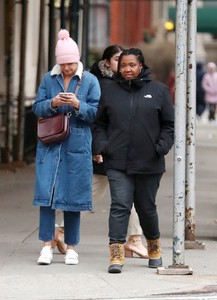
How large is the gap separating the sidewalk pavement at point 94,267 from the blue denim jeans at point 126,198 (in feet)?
1.31

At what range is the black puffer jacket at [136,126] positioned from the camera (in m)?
9.41

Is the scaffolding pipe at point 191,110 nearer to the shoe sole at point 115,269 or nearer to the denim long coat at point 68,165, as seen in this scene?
the denim long coat at point 68,165

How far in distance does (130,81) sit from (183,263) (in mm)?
1598

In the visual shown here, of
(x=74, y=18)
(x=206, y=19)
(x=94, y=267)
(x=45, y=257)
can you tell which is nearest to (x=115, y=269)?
(x=94, y=267)

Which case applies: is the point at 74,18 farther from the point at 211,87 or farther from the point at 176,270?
the point at 211,87

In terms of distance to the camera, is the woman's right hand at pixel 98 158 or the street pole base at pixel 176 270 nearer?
the street pole base at pixel 176 270

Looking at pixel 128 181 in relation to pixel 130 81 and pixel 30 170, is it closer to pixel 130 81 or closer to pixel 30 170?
pixel 130 81

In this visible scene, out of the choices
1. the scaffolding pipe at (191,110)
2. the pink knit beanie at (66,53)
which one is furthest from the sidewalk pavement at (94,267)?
the pink knit beanie at (66,53)

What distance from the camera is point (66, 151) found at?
32.0ft

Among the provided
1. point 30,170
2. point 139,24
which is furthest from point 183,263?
point 139,24

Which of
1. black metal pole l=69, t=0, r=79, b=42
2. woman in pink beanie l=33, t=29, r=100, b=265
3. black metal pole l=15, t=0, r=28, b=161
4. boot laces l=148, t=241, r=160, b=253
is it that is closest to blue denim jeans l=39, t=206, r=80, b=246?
woman in pink beanie l=33, t=29, r=100, b=265

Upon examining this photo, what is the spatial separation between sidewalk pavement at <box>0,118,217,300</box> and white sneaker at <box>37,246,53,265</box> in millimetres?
63

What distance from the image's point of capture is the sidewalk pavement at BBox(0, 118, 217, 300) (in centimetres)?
877

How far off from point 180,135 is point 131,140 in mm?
408
